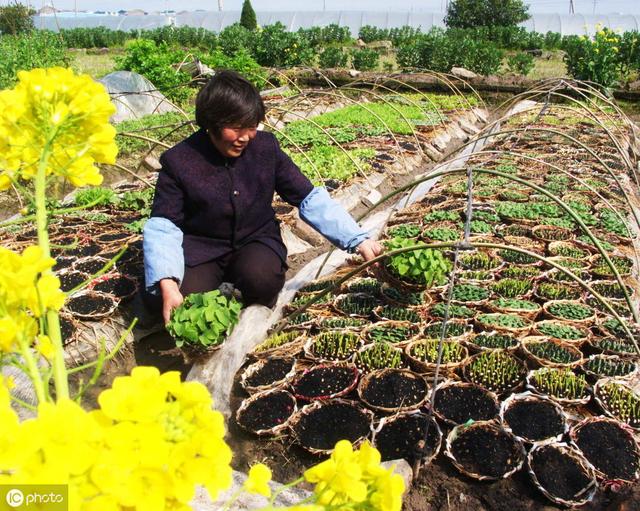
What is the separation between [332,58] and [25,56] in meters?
8.70

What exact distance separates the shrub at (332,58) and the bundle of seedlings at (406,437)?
1501 centimetres

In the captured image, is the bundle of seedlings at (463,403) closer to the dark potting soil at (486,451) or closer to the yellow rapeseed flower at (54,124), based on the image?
the dark potting soil at (486,451)

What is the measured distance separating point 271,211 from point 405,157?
395cm

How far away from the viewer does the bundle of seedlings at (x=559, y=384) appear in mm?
2461

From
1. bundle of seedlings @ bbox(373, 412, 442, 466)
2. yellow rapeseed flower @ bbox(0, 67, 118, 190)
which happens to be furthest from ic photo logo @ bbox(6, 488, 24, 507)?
bundle of seedlings @ bbox(373, 412, 442, 466)

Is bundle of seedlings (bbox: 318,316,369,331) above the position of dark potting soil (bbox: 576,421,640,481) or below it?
above

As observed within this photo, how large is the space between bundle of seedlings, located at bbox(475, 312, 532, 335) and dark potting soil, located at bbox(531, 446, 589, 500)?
886 millimetres

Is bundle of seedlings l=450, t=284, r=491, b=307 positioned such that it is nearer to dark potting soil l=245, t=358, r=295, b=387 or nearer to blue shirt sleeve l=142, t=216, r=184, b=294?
dark potting soil l=245, t=358, r=295, b=387

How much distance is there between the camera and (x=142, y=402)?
467 mm

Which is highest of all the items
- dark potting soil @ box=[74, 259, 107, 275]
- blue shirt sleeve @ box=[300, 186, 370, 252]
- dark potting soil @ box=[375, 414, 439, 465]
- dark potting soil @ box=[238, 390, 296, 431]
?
blue shirt sleeve @ box=[300, 186, 370, 252]

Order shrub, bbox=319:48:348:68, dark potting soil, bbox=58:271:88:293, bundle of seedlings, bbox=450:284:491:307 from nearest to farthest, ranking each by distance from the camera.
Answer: bundle of seedlings, bbox=450:284:491:307 < dark potting soil, bbox=58:271:88:293 < shrub, bbox=319:48:348:68

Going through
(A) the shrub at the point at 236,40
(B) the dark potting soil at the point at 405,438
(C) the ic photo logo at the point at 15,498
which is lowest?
(B) the dark potting soil at the point at 405,438

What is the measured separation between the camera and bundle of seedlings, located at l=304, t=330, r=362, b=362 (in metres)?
2.78

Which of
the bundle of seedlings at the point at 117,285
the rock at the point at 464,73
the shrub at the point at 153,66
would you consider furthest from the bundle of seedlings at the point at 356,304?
the rock at the point at 464,73
